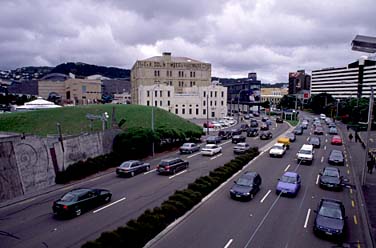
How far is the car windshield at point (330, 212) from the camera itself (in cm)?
1584

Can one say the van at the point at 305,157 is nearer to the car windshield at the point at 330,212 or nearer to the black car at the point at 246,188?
the black car at the point at 246,188

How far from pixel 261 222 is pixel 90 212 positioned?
1048cm

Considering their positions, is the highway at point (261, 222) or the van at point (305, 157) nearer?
the highway at point (261, 222)

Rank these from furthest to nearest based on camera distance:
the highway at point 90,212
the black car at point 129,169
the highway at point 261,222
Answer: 1. the black car at point 129,169
2. the highway at point 90,212
3. the highway at point 261,222

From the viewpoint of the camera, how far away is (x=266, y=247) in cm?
1374

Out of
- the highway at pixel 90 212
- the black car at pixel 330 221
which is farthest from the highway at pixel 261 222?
the black car at pixel 330 221

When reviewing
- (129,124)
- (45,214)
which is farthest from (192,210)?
(129,124)

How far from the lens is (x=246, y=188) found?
68.1 feet

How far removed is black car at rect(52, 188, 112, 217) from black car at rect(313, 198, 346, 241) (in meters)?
13.2

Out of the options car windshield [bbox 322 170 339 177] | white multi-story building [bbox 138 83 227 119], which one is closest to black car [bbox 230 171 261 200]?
car windshield [bbox 322 170 339 177]

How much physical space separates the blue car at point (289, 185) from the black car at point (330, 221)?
419 centimetres

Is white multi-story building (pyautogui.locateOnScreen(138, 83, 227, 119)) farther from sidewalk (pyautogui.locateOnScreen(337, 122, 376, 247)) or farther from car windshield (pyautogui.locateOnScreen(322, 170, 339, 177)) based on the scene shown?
car windshield (pyautogui.locateOnScreen(322, 170, 339, 177))

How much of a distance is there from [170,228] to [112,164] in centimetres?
1781

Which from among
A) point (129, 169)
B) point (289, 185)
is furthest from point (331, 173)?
point (129, 169)
